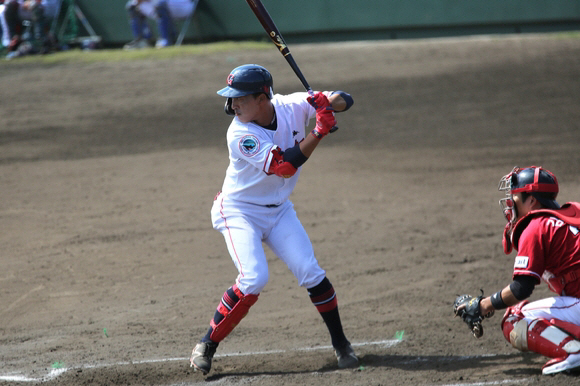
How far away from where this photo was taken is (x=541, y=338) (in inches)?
139

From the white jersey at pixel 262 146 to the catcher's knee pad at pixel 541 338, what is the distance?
166cm

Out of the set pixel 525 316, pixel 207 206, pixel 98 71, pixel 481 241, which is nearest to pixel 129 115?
pixel 98 71

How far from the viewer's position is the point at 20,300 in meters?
5.36

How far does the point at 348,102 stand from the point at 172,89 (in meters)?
9.11

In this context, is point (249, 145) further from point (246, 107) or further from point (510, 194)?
point (510, 194)

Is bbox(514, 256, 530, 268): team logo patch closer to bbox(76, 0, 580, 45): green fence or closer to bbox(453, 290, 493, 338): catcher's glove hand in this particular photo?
bbox(453, 290, 493, 338): catcher's glove hand

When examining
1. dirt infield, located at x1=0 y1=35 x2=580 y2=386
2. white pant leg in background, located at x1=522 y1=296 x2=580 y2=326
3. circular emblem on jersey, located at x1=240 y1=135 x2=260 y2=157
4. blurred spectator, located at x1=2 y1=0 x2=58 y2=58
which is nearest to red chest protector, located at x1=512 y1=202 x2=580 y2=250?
white pant leg in background, located at x1=522 y1=296 x2=580 y2=326

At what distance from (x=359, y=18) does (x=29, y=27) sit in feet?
25.8

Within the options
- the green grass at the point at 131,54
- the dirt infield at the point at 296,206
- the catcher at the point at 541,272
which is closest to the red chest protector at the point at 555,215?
the catcher at the point at 541,272

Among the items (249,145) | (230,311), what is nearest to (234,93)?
(249,145)

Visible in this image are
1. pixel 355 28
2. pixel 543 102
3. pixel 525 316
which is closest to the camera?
pixel 525 316

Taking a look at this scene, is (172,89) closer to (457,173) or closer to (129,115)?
(129,115)

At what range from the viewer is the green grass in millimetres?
13961

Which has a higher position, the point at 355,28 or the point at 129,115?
the point at 355,28
